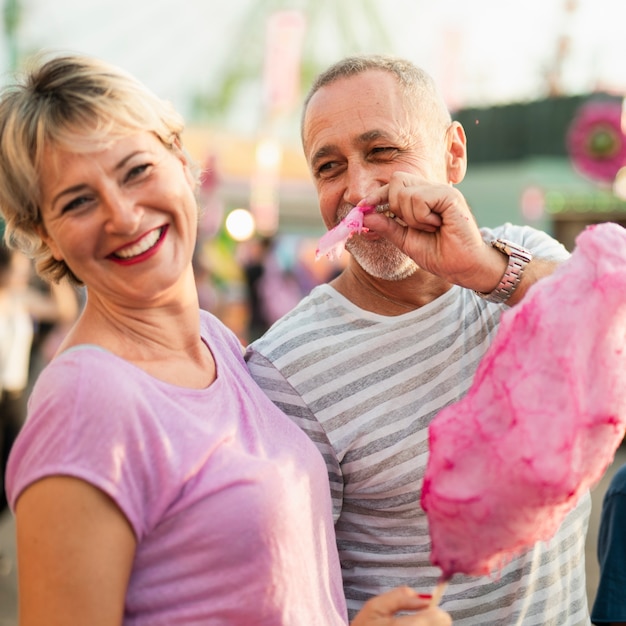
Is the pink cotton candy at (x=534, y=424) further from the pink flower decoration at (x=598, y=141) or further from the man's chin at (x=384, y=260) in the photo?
the pink flower decoration at (x=598, y=141)

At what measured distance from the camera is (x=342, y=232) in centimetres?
198

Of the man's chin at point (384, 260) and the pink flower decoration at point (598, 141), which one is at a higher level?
the man's chin at point (384, 260)

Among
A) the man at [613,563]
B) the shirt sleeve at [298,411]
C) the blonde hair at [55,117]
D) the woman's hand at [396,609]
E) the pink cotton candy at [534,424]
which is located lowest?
the man at [613,563]

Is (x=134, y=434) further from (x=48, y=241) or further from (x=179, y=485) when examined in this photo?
(x=48, y=241)

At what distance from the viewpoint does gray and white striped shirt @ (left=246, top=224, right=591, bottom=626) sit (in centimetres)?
201

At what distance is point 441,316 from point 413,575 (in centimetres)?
65

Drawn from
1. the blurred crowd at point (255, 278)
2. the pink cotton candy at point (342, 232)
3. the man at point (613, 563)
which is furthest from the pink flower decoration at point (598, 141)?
the pink cotton candy at point (342, 232)

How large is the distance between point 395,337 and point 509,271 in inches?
13.6

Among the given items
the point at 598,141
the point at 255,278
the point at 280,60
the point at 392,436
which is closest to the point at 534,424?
the point at 392,436

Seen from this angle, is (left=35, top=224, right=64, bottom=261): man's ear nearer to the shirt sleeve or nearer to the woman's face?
the woman's face

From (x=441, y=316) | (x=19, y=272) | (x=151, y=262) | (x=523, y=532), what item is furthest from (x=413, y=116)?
(x=19, y=272)

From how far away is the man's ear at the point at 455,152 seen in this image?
2328 mm

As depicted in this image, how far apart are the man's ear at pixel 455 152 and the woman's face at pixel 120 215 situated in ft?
2.89

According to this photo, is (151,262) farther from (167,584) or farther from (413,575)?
(413,575)
